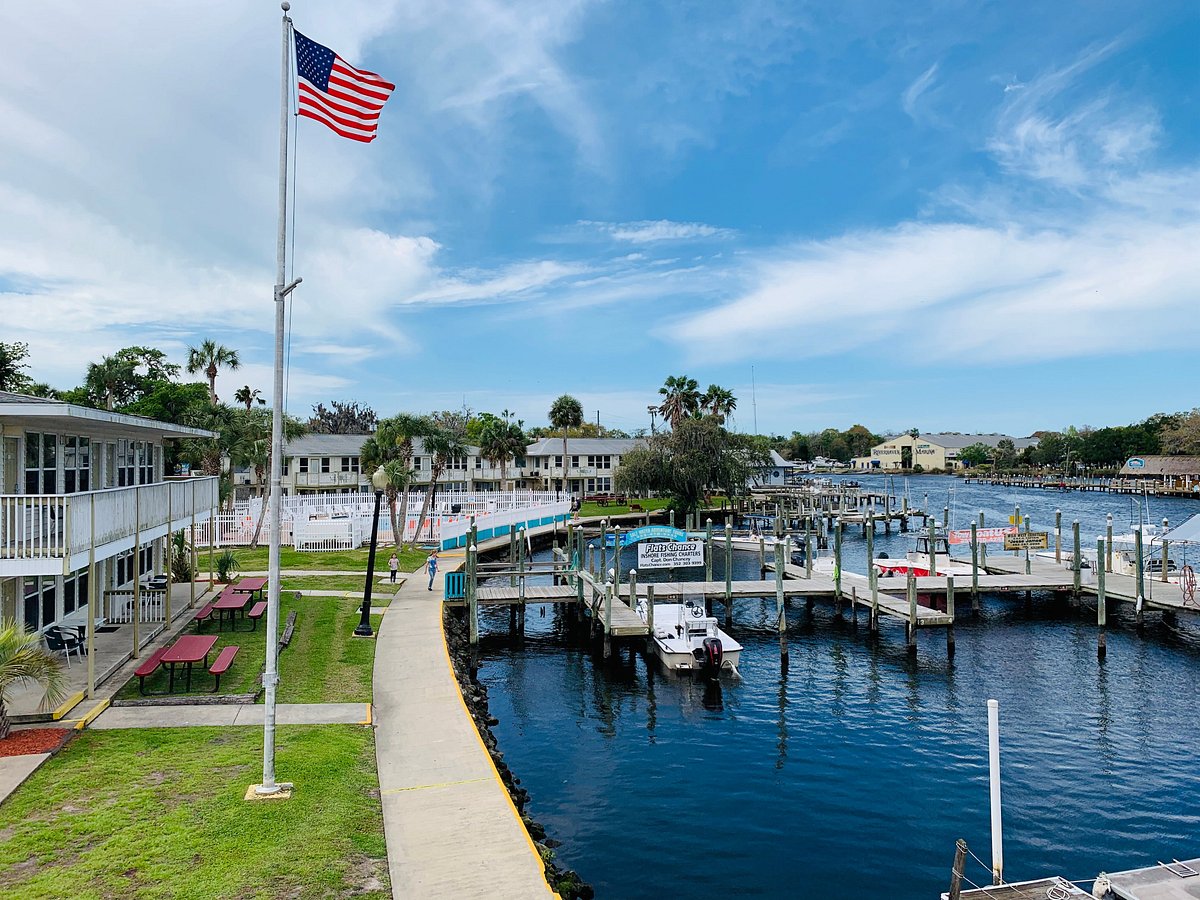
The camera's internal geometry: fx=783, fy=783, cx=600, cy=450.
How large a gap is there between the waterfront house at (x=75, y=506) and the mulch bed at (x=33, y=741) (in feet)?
7.33

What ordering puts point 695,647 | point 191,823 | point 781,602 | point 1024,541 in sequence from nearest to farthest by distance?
point 191,823
point 695,647
point 781,602
point 1024,541

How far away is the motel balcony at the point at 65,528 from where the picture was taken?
1399cm

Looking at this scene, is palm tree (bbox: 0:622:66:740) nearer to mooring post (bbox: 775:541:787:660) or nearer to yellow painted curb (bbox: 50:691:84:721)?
yellow painted curb (bbox: 50:691:84:721)

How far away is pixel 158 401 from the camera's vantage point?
2589 inches

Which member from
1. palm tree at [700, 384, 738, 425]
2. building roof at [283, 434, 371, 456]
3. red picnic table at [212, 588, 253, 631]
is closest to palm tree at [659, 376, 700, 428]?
palm tree at [700, 384, 738, 425]

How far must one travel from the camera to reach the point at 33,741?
13352 millimetres

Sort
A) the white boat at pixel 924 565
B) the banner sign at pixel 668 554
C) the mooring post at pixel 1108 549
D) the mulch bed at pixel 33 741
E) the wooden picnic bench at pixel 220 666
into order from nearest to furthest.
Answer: the mulch bed at pixel 33 741 < the wooden picnic bench at pixel 220 666 < the mooring post at pixel 1108 549 < the banner sign at pixel 668 554 < the white boat at pixel 924 565

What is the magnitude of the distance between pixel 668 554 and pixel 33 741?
88.4 ft

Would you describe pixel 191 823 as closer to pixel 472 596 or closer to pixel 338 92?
pixel 338 92

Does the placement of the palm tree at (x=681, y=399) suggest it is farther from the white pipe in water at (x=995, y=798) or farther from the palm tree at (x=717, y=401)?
the white pipe in water at (x=995, y=798)

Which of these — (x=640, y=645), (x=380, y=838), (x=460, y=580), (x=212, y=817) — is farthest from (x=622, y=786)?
(x=460, y=580)

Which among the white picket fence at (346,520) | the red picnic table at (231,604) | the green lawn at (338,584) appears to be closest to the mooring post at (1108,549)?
the green lawn at (338,584)

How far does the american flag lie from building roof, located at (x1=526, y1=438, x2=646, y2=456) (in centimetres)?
6930

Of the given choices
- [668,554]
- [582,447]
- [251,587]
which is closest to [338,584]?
[251,587]
